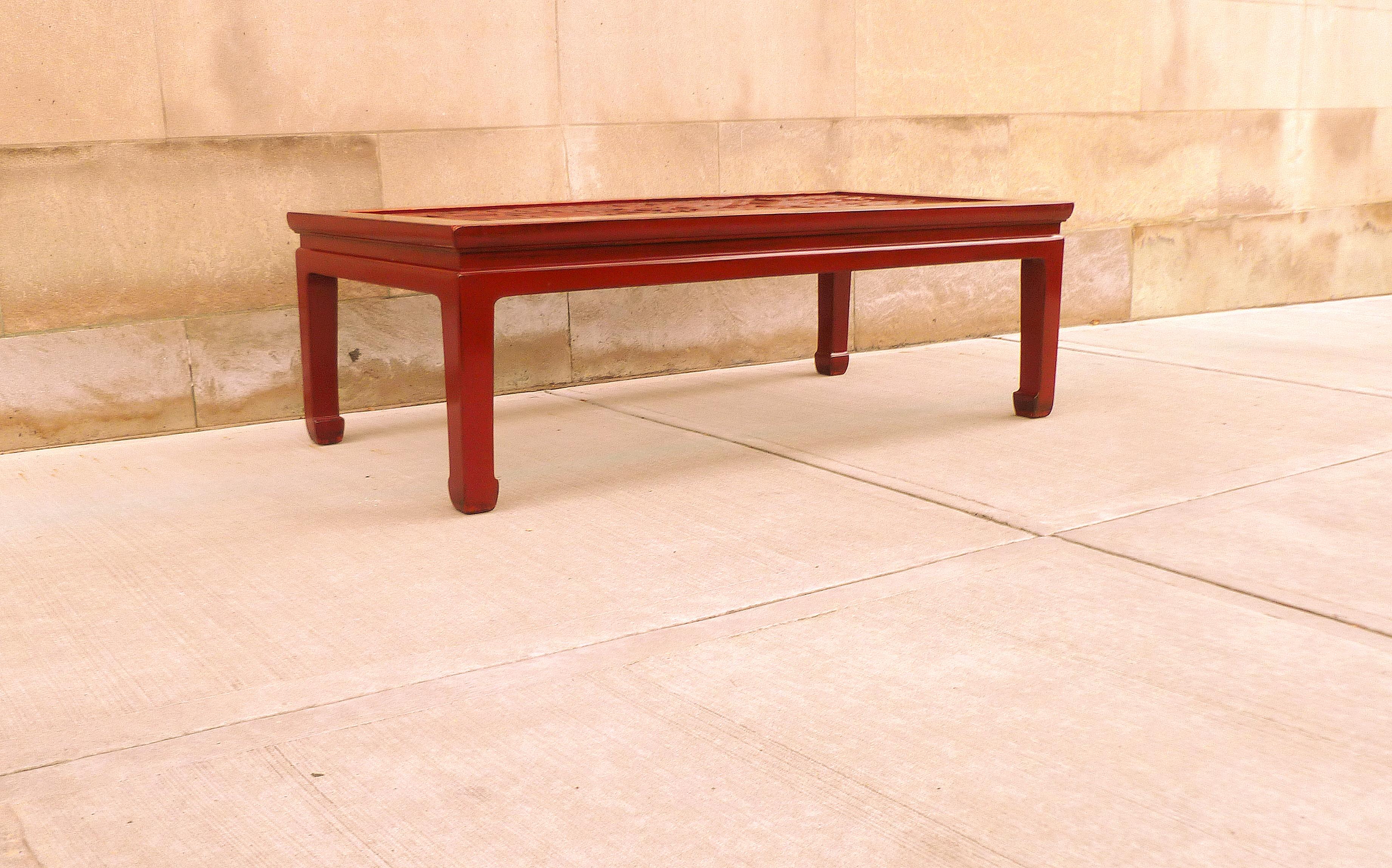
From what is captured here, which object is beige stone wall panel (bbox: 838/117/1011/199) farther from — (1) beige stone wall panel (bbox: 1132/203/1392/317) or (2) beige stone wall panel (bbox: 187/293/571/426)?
(2) beige stone wall panel (bbox: 187/293/571/426)

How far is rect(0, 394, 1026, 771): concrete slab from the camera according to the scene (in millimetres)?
1958

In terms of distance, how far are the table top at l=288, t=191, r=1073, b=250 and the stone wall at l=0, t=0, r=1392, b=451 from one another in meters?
0.44

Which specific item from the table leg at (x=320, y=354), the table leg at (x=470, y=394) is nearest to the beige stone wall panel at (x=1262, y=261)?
the table leg at (x=320, y=354)

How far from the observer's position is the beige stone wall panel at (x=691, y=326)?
4.32 m

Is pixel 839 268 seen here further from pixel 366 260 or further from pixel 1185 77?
pixel 1185 77

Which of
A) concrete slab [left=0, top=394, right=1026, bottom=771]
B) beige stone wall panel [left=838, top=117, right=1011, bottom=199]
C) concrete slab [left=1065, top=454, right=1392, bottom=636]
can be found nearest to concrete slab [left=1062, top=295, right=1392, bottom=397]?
beige stone wall panel [left=838, top=117, right=1011, bottom=199]

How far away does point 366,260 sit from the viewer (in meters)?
3.04

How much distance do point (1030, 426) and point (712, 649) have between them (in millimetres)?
1844

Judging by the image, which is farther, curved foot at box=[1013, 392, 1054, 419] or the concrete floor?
curved foot at box=[1013, 392, 1054, 419]

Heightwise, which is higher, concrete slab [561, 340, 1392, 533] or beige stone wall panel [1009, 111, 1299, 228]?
beige stone wall panel [1009, 111, 1299, 228]

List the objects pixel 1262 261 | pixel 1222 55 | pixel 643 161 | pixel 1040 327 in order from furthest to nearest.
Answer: pixel 1262 261 → pixel 1222 55 → pixel 643 161 → pixel 1040 327

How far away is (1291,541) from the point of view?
2.55 m

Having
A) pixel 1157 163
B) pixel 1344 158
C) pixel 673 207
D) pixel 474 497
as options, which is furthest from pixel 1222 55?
pixel 474 497

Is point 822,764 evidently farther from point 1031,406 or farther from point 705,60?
point 705,60
